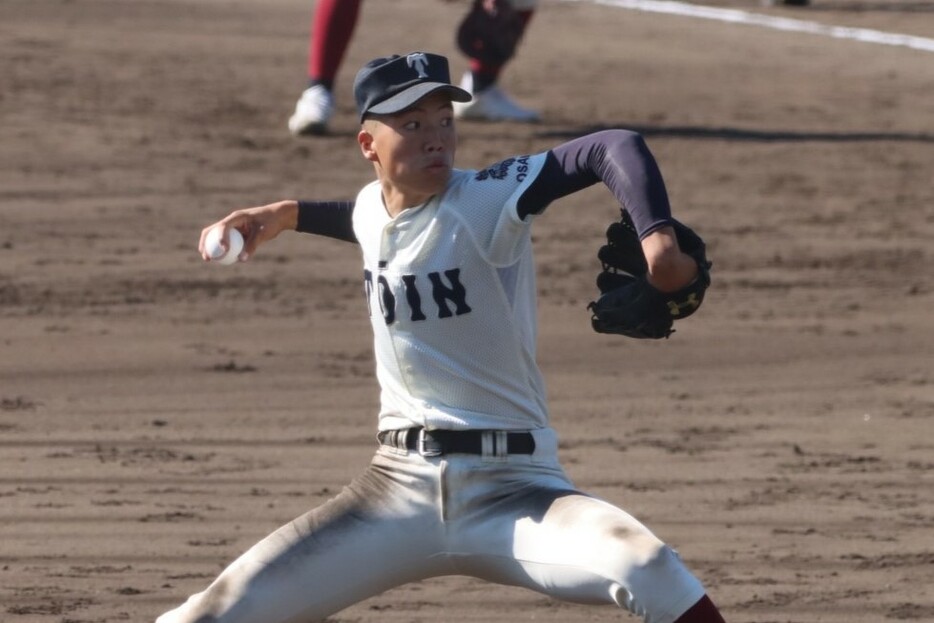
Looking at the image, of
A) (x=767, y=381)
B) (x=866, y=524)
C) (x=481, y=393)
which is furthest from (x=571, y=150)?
(x=767, y=381)

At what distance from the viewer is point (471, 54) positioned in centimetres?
1161

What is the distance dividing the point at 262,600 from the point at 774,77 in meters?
10.8

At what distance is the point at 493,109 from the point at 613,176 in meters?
8.56

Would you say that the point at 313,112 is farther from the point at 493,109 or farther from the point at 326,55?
the point at 493,109

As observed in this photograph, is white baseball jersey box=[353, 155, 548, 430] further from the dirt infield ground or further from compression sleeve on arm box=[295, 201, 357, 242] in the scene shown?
the dirt infield ground

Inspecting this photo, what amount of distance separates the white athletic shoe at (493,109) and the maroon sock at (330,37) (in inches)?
36.9

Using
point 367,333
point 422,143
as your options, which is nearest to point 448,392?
point 422,143

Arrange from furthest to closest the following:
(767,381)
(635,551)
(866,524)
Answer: (767,381)
(866,524)
(635,551)

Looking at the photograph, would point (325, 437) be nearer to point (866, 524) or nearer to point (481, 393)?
point (866, 524)

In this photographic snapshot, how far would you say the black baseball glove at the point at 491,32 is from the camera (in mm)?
11414

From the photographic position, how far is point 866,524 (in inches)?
217

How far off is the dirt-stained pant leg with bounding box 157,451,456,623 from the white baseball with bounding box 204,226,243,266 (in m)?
0.56

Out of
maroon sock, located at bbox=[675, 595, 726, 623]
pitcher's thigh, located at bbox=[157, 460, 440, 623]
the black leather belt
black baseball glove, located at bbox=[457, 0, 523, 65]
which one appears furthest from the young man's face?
black baseball glove, located at bbox=[457, 0, 523, 65]

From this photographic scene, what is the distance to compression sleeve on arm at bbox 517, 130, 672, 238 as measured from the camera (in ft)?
10.4
